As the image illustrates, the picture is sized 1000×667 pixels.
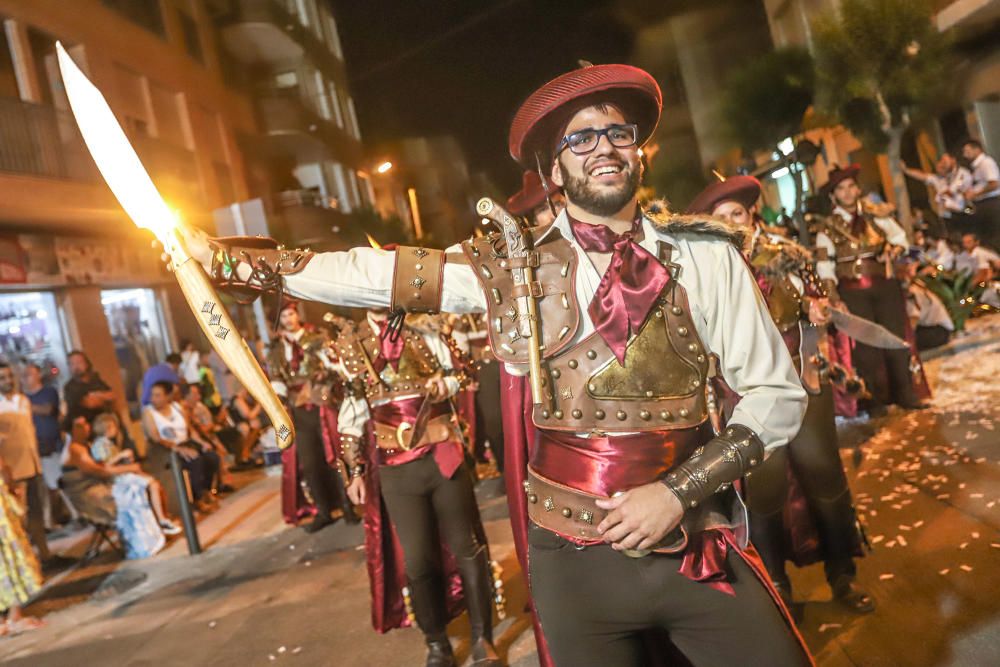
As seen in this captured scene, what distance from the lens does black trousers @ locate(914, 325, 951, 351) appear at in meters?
9.49

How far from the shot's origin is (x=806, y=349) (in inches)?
145

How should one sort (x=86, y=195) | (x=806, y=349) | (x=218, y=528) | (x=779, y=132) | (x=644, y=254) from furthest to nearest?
(x=779, y=132) → (x=86, y=195) → (x=218, y=528) → (x=806, y=349) → (x=644, y=254)

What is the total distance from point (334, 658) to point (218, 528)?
14.4 feet

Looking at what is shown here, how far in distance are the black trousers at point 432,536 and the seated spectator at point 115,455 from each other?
4849mm

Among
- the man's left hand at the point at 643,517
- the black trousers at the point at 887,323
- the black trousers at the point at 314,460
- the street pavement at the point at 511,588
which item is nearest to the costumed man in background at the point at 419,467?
the street pavement at the point at 511,588

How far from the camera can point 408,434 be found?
3.77 m

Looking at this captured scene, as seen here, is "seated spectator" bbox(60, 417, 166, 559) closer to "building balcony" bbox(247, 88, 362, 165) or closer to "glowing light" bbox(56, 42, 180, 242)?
"glowing light" bbox(56, 42, 180, 242)

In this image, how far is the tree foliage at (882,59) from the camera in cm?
1402

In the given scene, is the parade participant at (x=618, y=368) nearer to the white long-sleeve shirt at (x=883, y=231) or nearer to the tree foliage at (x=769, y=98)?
the white long-sleeve shirt at (x=883, y=231)

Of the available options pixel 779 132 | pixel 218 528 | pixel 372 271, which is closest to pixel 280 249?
pixel 372 271

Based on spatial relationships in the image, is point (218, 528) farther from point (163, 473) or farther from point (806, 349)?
point (806, 349)

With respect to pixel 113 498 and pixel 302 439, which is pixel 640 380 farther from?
pixel 113 498

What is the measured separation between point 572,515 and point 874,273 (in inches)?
246

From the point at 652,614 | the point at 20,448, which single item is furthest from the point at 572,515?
the point at 20,448
